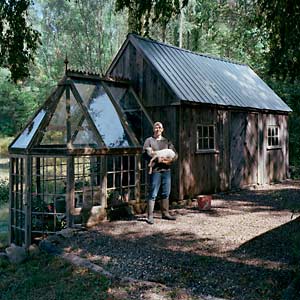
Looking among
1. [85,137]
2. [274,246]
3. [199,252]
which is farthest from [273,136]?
[199,252]

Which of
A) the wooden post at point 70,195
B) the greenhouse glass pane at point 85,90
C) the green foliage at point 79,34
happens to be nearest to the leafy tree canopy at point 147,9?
the greenhouse glass pane at point 85,90

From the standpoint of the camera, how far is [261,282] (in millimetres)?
4906

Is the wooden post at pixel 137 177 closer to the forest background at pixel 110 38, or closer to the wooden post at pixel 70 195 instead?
the wooden post at pixel 70 195

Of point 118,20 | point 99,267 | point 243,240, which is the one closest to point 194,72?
point 243,240

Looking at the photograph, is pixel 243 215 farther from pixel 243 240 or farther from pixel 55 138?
pixel 55 138

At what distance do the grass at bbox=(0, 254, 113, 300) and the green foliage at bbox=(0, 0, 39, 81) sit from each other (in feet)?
9.94

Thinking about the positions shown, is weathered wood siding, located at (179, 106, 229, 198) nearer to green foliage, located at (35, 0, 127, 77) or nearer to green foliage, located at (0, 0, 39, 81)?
green foliage, located at (0, 0, 39, 81)

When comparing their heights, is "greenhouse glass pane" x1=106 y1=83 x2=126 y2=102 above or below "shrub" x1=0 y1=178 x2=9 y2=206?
above

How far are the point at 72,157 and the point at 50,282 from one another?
2911 millimetres

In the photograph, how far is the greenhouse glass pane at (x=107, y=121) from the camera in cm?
890

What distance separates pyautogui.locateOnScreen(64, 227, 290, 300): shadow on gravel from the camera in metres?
4.82

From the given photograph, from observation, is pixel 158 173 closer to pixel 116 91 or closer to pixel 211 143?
pixel 116 91

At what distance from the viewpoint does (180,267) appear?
570cm

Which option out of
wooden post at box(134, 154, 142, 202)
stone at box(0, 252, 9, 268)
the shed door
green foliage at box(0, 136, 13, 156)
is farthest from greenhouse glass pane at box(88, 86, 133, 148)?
green foliage at box(0, 136, 13, 156)
